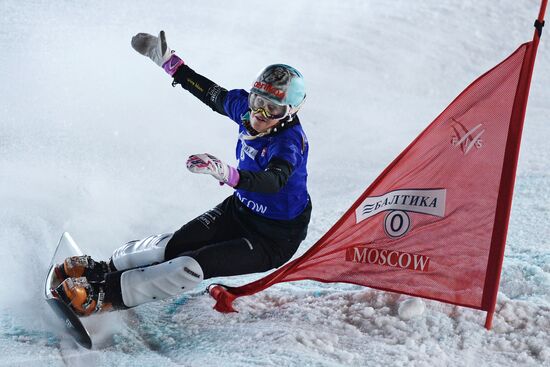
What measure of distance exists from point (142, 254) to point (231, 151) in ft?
10.6

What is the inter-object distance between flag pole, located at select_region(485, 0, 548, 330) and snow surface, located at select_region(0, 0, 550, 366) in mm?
244

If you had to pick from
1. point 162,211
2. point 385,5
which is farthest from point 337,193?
point 385,5

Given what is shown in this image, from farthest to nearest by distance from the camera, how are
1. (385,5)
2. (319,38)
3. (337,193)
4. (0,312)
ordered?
(385,5) → (319,38) → (337,193) → (0,312)

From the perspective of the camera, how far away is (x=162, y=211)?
572cm

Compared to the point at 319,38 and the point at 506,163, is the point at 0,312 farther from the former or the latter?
the point at 319,38

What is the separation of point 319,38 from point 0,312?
8139 mm

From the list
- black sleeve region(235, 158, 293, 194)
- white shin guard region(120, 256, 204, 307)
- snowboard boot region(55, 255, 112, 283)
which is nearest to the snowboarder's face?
black sleeve region(235, 158, 293, 194)

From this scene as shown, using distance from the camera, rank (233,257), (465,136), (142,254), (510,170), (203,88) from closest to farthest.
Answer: (510,170) → (465,136) → (233,257) → (142,254) → (203,88)

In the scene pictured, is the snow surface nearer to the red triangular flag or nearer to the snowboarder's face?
the red triangular flag

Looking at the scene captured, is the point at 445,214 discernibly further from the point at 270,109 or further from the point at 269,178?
the point at 270,109

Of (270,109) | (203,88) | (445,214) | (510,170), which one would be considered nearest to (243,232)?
(270,109)

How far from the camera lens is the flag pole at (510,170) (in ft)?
11.0

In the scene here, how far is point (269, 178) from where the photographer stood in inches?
138

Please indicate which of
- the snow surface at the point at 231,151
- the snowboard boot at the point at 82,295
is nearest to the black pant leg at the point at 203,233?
the snow surface at the point at 231,151
